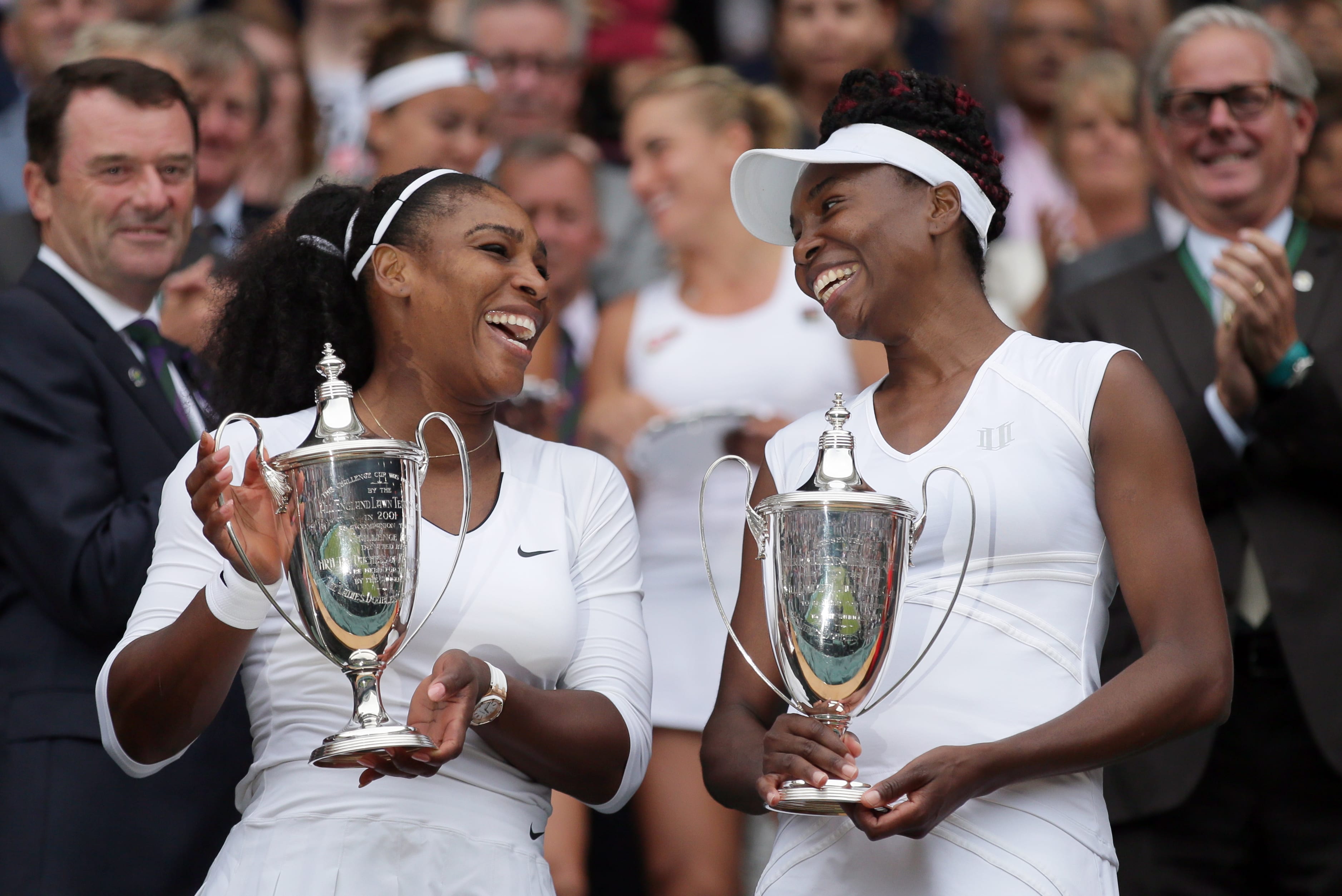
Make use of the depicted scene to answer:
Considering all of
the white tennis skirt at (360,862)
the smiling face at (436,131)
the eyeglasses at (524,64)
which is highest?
the eyeglasses at (524,64)

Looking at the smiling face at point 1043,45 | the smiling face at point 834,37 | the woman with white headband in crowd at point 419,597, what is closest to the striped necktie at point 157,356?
the woman with white headband in crowd at point 419,597

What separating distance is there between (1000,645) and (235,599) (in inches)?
46.6

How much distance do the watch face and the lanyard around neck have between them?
2244mm

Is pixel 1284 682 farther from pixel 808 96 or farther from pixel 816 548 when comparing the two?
pixel 808 96

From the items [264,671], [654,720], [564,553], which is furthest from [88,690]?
[654,720]

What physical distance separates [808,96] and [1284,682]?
3.16 meters

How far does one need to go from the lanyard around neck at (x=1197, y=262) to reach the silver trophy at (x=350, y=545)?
2222 millimetres

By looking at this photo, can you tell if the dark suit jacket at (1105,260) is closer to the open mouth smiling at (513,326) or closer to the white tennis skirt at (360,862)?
the open mouth smiling at (513,326)

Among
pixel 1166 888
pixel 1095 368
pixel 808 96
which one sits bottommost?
pixel 1166 888

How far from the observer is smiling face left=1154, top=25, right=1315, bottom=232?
4.20m

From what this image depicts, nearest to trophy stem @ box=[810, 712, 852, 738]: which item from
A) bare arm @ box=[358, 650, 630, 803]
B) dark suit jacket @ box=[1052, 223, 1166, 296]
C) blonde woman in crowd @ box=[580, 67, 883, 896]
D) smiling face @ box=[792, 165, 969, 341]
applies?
bare arm @ box=[358, 650, 630, 803]

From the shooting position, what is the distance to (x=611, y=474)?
315cm

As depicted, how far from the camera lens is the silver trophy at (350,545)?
254 centimetres

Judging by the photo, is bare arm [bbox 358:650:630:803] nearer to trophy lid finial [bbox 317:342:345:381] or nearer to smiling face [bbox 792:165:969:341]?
trophy lid finial [bbox 317:342:345:381]
